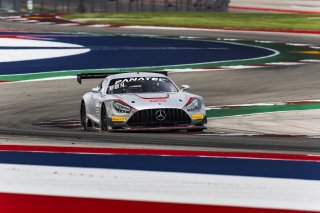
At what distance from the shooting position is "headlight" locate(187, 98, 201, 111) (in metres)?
17.0

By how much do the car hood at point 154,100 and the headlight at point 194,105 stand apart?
0.32 ft

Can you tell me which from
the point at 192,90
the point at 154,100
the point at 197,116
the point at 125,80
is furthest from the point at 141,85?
the point at 192,90

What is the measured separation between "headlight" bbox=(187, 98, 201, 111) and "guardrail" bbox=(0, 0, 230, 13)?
4304cm

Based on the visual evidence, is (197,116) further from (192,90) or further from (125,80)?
(192,90)

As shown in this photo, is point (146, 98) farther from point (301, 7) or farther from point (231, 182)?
point (301, 7)

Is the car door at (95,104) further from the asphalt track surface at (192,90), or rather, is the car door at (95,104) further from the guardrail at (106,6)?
the guardrail at (106,6)

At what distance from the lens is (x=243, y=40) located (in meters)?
42.3

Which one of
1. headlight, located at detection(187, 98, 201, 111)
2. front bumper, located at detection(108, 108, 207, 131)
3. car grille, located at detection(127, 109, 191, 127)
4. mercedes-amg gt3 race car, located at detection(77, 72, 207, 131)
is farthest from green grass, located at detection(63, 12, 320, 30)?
car grille, located at detection(127, 109, 191, 127)

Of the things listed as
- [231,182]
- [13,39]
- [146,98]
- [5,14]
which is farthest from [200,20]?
[231,182]

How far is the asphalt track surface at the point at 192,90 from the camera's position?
1459cm

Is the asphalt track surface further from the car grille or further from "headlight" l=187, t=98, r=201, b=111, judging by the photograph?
"headlight" l=187, t=98, r=201, b=111

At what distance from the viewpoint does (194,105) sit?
17.1 m

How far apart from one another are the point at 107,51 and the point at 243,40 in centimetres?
827

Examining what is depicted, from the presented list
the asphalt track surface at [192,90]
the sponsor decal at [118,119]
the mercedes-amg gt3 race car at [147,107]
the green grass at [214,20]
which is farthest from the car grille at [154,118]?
the green grass at [214,20]
